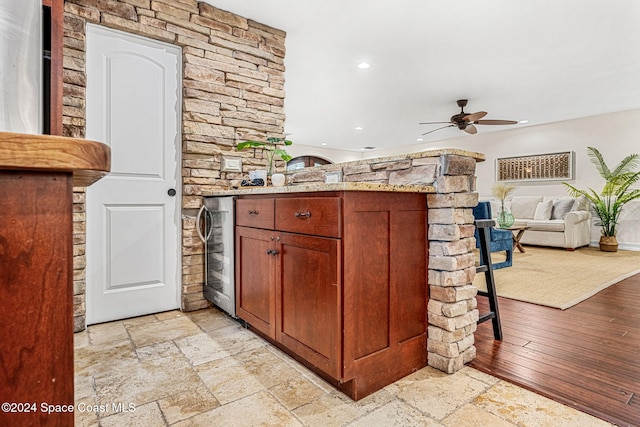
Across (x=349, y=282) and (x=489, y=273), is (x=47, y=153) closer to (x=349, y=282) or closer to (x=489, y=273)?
(x=349, y=282)

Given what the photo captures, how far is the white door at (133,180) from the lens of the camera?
2.42 meters

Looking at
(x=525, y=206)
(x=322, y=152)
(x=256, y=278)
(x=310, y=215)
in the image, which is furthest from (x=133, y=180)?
(x=322, y=152)

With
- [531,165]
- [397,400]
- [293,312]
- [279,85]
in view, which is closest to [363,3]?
[279,85]

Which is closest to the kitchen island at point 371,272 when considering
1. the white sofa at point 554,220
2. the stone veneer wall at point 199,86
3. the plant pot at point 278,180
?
the plant pot at point 278,180

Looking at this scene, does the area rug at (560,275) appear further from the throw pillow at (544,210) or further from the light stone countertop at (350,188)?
the light stone countertop at (350,188)

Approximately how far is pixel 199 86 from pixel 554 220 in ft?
20.7

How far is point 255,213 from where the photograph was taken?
6.79ft

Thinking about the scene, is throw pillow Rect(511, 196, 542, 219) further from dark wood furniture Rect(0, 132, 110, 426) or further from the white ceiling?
dark wood furniture Rect(0, 132, 110, 426)

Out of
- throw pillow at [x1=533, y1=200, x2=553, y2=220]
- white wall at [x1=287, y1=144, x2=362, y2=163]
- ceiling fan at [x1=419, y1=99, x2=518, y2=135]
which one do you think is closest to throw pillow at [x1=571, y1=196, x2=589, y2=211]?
throw pillow at [x1=533, y1=200, x2=553, y2=220]

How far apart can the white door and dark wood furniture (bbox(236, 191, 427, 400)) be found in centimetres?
115

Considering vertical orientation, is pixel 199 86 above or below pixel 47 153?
above

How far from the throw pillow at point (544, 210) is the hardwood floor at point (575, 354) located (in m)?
3.93

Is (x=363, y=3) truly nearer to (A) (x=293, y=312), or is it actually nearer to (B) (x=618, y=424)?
(A) (x=293, y=312)

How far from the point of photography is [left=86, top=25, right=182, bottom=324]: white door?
2.42 metres
